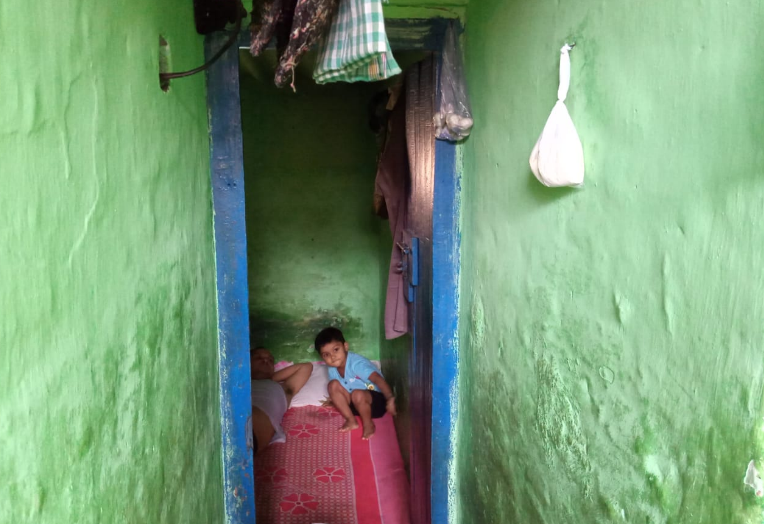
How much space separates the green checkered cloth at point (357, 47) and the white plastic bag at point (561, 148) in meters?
0.29

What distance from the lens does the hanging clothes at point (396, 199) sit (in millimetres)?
2275

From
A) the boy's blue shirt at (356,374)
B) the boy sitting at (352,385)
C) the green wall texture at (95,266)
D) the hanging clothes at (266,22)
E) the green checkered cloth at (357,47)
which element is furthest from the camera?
the boy's blue shirt at (356,374)

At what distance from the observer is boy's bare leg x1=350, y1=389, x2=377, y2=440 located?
9.56ft

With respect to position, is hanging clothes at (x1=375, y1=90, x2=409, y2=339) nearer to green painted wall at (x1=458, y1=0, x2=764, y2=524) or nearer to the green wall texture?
green painted wall at (x1=458, y1=0, x2=764, y2=524)

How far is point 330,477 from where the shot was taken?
8.41 feet

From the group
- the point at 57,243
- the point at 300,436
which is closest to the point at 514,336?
the point at 57,243

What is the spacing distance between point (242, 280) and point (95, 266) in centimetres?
82

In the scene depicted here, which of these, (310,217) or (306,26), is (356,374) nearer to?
(310,217)

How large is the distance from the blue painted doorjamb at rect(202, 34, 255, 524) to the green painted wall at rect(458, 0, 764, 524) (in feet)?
2.27

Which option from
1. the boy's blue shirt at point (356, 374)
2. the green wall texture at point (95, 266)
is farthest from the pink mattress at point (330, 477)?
the green wall texture at point (95, 266)

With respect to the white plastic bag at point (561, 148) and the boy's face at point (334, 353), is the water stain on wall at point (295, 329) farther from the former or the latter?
the white plastic bag at point (561, 148)

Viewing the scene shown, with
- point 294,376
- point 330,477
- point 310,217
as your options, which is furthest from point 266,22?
point 294,376

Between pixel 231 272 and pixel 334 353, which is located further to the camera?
pixel 334 353

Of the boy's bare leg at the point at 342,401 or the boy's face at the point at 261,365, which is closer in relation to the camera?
the boy's bare leg at the point at 342,401
